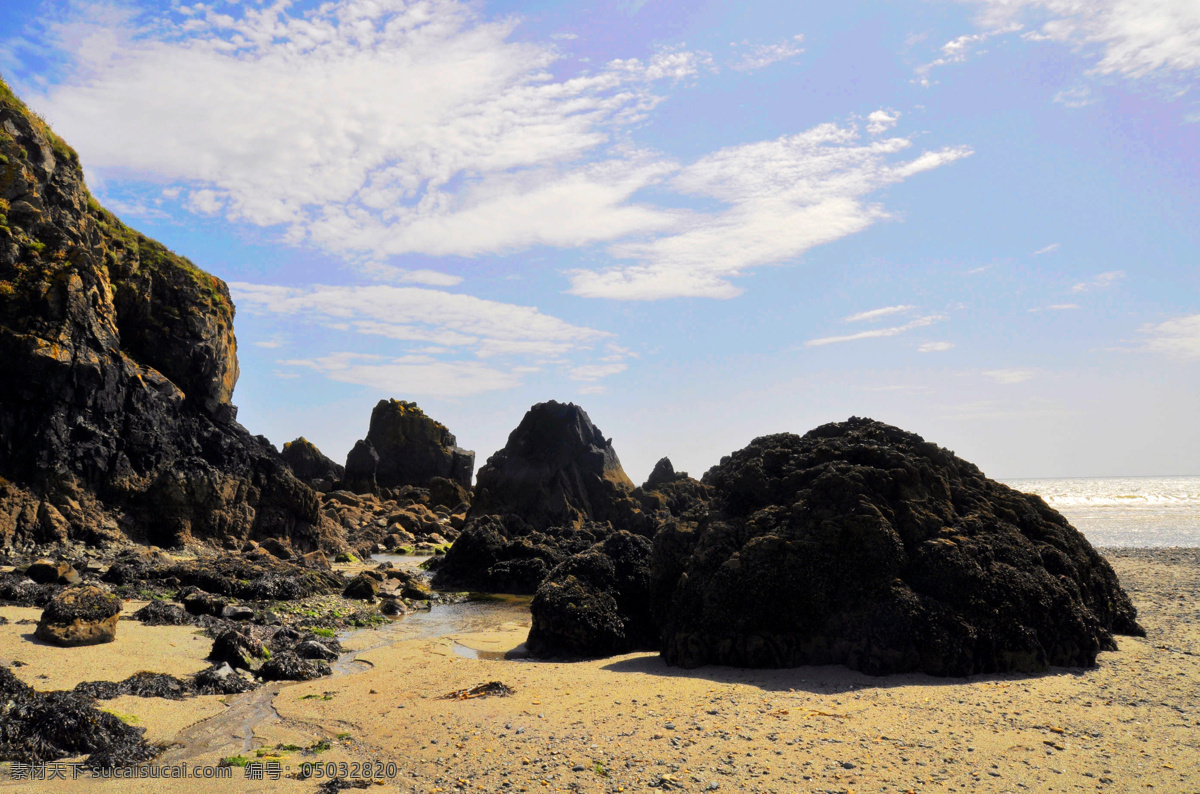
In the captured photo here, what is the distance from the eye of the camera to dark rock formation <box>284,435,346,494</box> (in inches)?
2203

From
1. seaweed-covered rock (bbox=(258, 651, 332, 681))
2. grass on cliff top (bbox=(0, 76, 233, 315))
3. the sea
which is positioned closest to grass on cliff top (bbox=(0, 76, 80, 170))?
grass on cliff top (bbox=(0, 76, 233, 315))

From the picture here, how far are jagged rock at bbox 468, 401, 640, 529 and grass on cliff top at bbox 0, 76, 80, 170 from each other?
24050 millimetres

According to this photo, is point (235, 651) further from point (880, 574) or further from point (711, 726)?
point (880, 574)

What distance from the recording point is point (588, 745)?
688 cm

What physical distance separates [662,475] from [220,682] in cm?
3981

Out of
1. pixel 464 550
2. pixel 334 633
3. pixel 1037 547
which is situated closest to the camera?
pixel 1037 547

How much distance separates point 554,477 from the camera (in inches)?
1561

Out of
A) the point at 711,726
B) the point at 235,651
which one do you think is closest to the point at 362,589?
the point at 235,651

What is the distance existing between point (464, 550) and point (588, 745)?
1777 cm

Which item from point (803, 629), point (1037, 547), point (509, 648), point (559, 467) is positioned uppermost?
point (559, 467)

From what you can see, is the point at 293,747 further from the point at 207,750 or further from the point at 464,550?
the point at 464,550

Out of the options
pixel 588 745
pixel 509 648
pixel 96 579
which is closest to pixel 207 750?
pixel 588 745

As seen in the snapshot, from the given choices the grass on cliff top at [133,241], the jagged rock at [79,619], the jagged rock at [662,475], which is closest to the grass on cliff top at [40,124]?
the grass on cliff top at [133,241]

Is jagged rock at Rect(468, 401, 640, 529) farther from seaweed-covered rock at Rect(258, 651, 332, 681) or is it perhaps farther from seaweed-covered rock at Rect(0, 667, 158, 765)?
seaweed-covered rock at Rect(0, 667, 158, 765)
